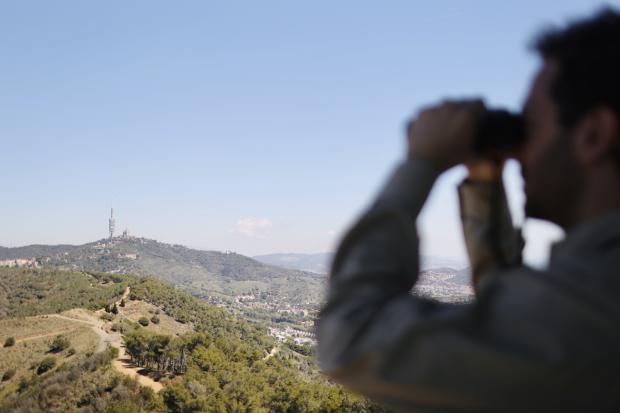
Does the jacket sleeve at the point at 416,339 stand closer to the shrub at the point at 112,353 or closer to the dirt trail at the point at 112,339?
the dirt trail at the point at 112,339

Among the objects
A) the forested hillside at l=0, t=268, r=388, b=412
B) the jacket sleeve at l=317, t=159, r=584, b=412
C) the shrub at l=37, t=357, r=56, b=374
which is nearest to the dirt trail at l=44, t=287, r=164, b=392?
the forested hillside at l=0, t=268, r=388, b=412

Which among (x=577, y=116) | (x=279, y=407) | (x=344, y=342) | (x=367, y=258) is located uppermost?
(x=577, y=116)

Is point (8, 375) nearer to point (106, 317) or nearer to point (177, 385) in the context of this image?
point (106, 317)

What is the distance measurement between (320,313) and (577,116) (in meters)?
0.53

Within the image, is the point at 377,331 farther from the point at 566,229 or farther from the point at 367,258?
the point at 566,229

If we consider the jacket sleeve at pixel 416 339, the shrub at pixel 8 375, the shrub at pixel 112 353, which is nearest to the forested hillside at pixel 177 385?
the shrub at pixel 8 375

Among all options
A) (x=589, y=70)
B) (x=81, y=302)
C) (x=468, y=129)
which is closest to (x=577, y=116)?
(x=589, y=70)

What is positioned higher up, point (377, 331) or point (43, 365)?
point (377, 331)

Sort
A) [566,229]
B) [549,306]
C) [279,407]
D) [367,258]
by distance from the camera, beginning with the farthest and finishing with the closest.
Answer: [279,407], [566,229], [367,258], [549,306]

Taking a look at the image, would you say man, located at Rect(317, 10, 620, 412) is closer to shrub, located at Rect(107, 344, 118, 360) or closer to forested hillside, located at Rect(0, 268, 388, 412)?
forested hillside, located at Rect(0, 268, 388, 412)

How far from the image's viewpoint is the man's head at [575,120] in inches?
27.0

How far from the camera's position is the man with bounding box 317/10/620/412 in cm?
56

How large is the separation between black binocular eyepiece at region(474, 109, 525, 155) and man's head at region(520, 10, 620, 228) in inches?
1.6

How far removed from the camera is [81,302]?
6412 centimetres
